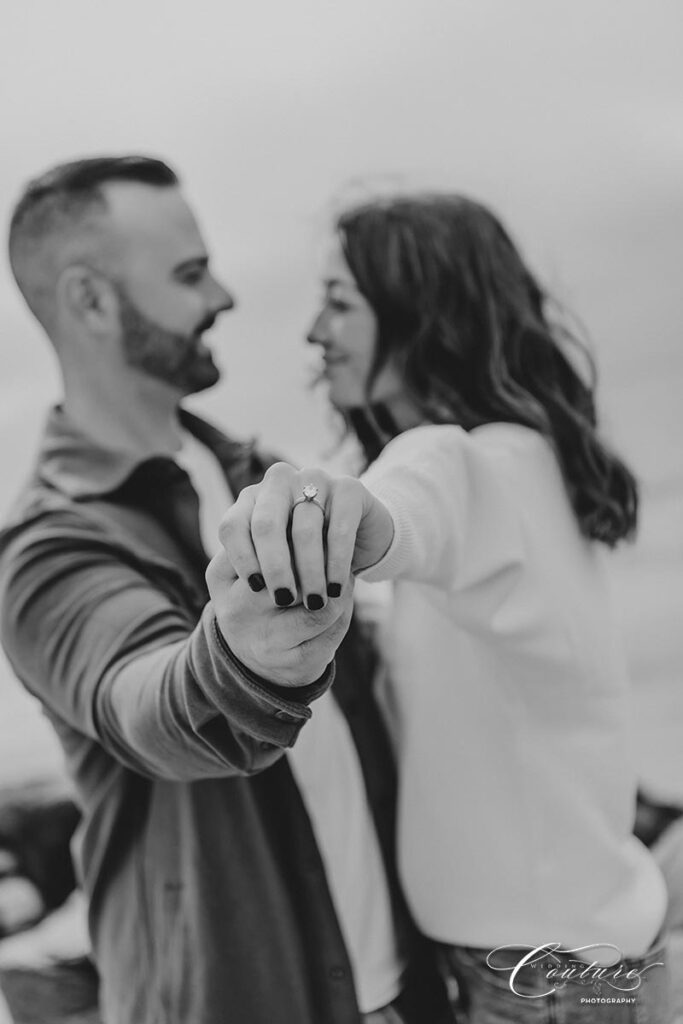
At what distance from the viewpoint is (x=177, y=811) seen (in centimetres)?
131

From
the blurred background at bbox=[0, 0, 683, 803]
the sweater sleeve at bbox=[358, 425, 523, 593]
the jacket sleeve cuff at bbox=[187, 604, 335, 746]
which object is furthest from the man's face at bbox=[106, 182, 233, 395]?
the jacket sleeve cuff at bbox=[187, 604, 335, 746]

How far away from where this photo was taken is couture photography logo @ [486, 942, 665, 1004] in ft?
4.17

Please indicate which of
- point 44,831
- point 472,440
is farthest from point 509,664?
point 44,831

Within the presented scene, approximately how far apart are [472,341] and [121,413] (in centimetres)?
45

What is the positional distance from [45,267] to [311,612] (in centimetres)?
82

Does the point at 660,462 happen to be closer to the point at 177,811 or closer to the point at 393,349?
the point at 393,349

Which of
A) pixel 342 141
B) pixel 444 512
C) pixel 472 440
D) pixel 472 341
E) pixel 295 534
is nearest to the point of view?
pixel 295 534

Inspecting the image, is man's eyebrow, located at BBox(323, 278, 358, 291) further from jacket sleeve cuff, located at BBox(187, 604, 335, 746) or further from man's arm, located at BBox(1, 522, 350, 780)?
jacket sleeve cuff, located at BBox(187, 604, 335, 746)

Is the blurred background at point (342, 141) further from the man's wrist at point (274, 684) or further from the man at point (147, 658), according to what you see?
the man's wrist at point (274, 684)

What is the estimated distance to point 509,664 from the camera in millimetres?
1238

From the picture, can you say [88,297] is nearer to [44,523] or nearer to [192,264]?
[192,264]

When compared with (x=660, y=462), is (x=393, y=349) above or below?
above

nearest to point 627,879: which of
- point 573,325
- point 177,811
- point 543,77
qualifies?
point 177,811

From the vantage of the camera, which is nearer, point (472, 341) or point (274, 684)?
point (274, 684)
